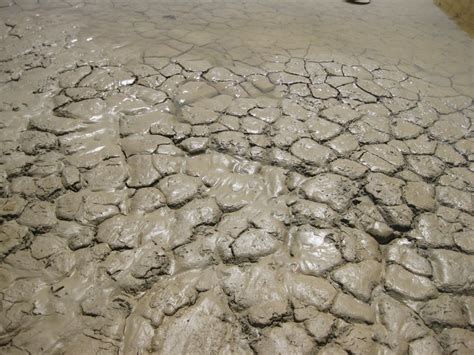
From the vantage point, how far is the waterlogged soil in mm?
1464

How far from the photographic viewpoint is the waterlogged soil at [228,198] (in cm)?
146

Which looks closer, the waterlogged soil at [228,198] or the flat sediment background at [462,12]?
the waterlogged soil at [228,198]

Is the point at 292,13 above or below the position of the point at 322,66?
above

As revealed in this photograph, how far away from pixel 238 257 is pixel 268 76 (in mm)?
2140

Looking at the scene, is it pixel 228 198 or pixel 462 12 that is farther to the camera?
pixel 462 12

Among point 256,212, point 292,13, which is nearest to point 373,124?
point 256,212

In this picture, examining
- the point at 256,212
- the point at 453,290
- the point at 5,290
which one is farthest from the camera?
the point at 256,212

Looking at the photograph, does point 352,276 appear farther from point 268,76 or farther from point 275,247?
point 268,76

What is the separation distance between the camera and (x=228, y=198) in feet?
6.59

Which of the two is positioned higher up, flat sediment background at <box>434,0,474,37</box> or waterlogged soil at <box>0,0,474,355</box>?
flat sediment background at <box>434,0,474,37</box>

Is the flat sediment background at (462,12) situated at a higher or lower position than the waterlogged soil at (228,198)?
higher

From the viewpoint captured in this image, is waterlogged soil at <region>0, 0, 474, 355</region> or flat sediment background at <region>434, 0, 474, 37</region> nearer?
waterlogged soil at <region>0, 0, 474, 355</region>

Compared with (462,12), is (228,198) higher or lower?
lower

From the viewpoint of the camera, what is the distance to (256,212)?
1937 millimetres
